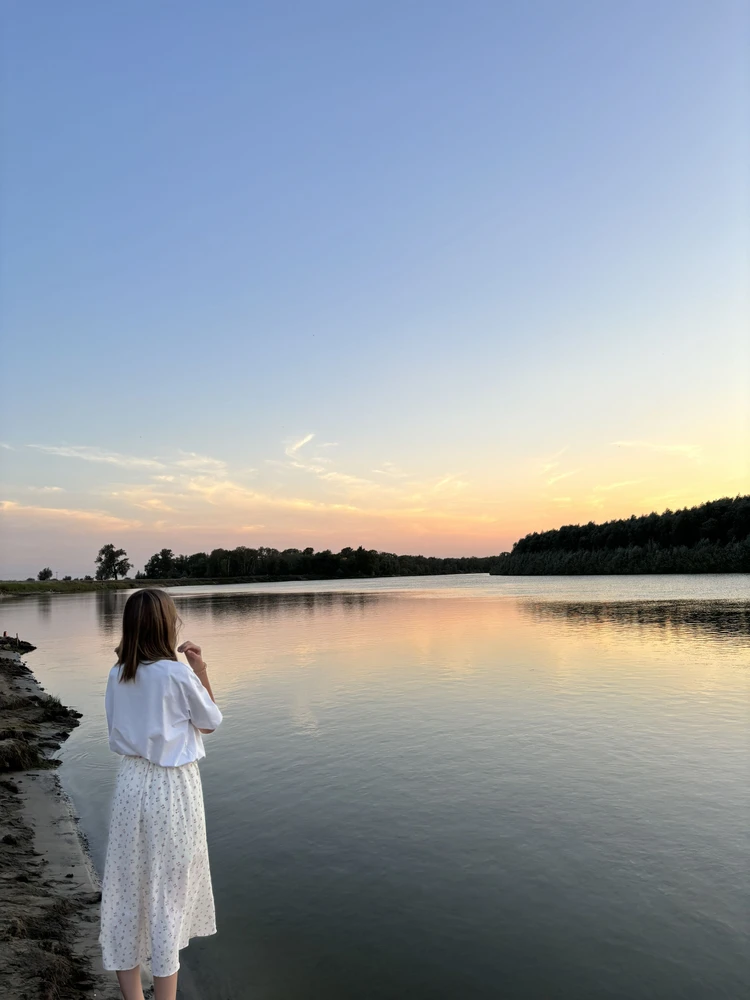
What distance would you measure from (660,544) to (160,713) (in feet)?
365

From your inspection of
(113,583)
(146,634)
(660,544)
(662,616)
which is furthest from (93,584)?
(146,634)

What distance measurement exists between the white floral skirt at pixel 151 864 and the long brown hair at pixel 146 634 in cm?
54

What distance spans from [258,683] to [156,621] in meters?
16.0

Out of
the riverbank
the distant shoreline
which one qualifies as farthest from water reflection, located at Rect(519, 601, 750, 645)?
the distant shoreline

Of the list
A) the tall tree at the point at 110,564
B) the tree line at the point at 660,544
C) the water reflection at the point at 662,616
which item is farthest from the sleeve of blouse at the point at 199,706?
the tall tree at the point at 110,564

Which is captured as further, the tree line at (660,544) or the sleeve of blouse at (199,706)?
the tree line at (660,544)

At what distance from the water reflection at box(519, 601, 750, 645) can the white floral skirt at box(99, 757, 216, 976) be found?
77.8 feet

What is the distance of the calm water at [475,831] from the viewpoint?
215 inches

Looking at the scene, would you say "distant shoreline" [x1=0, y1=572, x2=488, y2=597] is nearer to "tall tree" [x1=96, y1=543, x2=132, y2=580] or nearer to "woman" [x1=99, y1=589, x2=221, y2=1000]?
"tall tree" [x1=96, y1=543, x2=132, y2=580]

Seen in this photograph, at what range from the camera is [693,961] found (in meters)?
5.40

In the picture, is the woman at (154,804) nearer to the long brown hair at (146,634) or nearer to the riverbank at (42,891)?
the long brown hair at (146,634)

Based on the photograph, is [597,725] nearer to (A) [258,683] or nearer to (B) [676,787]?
(B) [676,787]

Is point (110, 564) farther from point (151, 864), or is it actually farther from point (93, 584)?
point (151, 864)

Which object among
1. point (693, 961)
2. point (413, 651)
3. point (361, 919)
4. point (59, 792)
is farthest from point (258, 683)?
point (693, 961)
